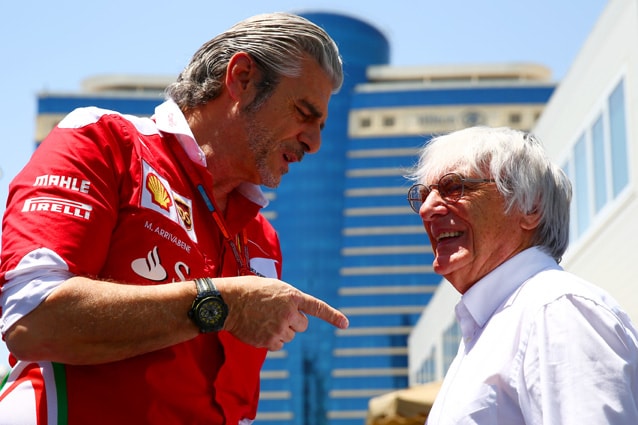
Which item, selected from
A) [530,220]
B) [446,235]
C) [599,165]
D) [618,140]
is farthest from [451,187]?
[599,165]

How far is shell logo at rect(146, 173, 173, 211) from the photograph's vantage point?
2.33 meters

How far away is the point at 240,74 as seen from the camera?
8.83 ft

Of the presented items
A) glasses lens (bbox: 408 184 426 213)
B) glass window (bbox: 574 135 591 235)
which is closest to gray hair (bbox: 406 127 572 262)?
glasses lens (bbox: 408 184 426 213)

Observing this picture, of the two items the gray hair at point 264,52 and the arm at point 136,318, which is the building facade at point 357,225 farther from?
the arm at point 136,318

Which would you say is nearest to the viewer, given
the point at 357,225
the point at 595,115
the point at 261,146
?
the point at 261,146

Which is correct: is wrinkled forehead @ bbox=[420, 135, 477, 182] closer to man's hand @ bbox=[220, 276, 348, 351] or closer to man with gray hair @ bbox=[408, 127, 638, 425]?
man with gray hair @ bbox=[408, 127, 638, 425]

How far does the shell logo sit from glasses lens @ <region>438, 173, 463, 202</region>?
930mm

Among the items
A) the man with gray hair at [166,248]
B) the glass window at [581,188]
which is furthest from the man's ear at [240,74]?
the glass window at [581,188]

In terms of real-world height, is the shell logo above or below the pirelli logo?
below

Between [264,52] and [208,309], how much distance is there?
2.95 feet

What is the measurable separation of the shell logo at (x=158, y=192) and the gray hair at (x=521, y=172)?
959mm

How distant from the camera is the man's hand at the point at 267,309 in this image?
7.06 ft

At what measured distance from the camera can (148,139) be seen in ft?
8.19

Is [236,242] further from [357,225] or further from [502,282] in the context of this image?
[357,225]
